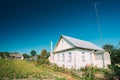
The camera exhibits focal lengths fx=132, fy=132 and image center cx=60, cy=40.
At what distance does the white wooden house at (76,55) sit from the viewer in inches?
935

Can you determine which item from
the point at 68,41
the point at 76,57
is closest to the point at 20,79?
the point at 76,57

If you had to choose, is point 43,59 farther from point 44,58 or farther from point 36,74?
point 36,74

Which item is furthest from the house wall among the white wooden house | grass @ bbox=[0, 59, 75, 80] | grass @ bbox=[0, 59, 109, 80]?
grass @ bbox=[0, 59, 75, 80]

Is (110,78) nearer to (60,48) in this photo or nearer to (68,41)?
(68,41)

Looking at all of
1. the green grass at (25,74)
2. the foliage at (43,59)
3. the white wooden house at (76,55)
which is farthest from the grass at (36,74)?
the foliage at (43,59)

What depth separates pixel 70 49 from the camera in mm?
24750

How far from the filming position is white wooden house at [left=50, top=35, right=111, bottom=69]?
23.8 meters

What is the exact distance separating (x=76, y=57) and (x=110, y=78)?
488 inches

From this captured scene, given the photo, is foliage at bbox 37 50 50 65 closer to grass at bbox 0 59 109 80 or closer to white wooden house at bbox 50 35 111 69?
white wooden house at bbox 50 35 111 69

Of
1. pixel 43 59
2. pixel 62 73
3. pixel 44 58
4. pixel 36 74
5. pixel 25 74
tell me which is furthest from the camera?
pixel 44 58

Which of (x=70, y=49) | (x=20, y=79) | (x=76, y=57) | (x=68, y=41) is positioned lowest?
(x=20, y=79)

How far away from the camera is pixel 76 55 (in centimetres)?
2353

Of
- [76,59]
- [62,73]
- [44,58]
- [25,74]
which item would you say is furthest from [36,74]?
[44,58]

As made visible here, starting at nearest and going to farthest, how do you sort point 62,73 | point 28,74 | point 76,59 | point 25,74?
point 25,74 < point 28,74 < point 62,73 < point 76,59
